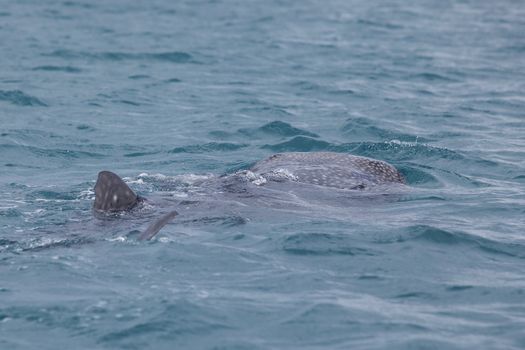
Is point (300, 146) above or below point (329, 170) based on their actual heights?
below

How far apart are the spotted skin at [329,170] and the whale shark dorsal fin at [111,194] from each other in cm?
245

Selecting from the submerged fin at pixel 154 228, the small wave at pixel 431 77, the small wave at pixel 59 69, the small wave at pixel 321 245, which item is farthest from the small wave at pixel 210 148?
the small wave at pixel 431 77

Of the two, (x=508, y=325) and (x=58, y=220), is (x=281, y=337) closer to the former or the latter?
(x=508, y=325)

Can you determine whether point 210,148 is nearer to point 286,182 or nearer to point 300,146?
point 300,146

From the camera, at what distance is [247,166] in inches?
566

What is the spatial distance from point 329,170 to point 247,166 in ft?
6.40

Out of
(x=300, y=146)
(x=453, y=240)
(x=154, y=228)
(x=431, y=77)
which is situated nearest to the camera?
(x=154, y=228)

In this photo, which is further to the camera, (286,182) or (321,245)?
(286,182)

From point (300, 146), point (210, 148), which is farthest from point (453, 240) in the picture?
point (210, 148)

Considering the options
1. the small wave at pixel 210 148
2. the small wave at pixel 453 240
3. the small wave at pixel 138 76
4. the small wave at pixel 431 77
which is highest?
the small wave at pixel 453 240

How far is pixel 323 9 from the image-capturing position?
3622 centimetres

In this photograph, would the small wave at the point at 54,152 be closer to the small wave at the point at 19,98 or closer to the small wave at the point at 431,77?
the small wave at the point at 19,98

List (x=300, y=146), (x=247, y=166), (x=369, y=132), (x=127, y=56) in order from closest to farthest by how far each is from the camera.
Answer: (x=247, y=166) → (x=300, y=146) → (x=369, y=132) → (x=127, y=56)

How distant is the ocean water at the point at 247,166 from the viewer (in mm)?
7926
